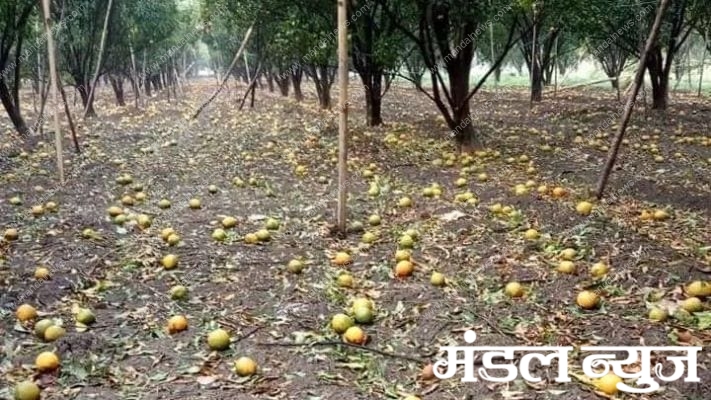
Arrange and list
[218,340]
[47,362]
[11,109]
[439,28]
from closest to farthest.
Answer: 1. [47,362]
2. [218,340]
3. [439,28]
4. [11,109]

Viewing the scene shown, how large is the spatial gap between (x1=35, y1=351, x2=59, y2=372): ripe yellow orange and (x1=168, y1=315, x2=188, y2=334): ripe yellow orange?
84 cm

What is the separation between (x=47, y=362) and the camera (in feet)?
13.7

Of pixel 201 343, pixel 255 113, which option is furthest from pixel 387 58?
pixel 255 113

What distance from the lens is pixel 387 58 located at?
471 inches

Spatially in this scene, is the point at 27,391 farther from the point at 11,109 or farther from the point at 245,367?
the point at 11,109

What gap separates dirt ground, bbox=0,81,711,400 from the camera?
418cm

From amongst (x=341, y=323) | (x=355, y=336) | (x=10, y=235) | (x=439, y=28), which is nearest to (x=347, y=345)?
(x=355, y=336)

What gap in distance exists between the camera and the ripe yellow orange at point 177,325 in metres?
4.78

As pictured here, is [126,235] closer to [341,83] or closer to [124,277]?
[124,277]

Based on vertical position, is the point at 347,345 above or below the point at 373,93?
below

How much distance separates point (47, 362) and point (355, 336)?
2.12 metres

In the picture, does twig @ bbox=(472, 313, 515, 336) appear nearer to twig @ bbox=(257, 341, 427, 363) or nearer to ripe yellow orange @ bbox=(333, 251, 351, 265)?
twig @ bbox=(257, 341, 427, 363)

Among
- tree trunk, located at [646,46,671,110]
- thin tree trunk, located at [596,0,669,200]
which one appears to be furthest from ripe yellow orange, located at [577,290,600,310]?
tree trunk, located at [646,46,671,110]

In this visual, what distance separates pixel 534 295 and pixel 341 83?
8.93 ft
